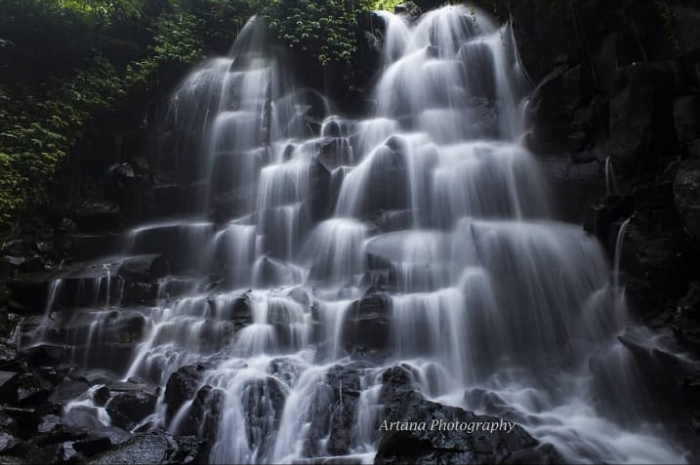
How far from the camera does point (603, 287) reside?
26.9 ft

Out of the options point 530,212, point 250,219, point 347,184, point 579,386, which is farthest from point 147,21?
point 579,386

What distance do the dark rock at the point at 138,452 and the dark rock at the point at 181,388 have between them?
0.95 metres

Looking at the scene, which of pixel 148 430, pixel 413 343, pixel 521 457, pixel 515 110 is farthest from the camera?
pixel 515 110

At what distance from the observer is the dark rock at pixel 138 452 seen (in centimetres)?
559

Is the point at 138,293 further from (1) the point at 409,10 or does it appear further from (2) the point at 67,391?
(1) the point at 409,10

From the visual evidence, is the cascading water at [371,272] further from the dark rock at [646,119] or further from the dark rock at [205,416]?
the dark rock at [646,119]

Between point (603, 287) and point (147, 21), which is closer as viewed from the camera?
point (603, 287)

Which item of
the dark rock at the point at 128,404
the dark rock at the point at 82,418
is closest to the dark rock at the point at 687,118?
the dark rock at the point at 128,404

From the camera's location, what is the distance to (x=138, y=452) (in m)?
5.80

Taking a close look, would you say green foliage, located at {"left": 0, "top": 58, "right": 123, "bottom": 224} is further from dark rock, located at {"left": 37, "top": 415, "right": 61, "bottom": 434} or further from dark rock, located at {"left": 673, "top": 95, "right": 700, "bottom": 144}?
dark rock, located at {"left": 673, "top": 95, "right": 700, "bottom": 144}

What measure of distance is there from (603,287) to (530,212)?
2.89 metres

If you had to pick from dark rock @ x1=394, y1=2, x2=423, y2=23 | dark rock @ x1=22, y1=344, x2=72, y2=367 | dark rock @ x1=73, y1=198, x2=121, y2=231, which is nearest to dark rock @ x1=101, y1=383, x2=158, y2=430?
dark rock @ x1=22, y1=344, x2=72, y2=367

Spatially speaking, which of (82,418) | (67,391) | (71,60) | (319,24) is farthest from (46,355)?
(319,24)

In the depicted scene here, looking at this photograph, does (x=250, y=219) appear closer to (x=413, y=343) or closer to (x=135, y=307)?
(x=135, y=307)
